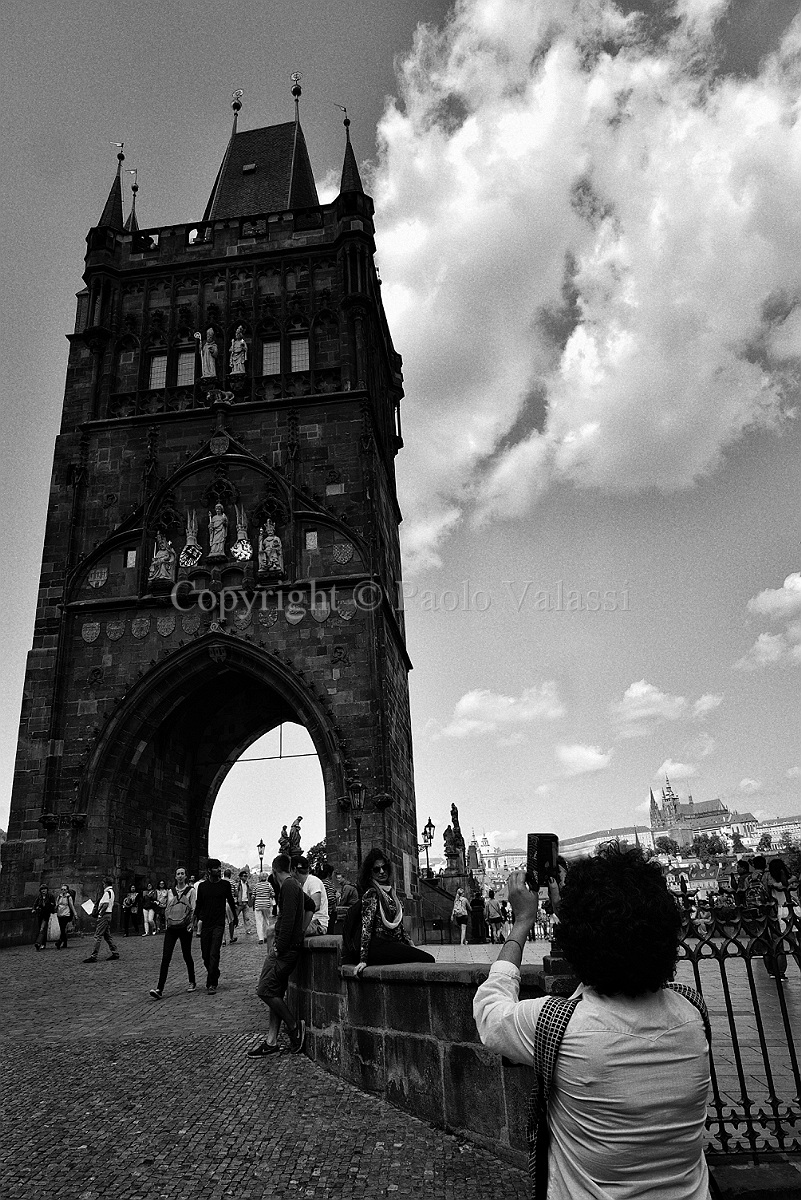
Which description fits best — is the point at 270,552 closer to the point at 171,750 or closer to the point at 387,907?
the point at 171,750

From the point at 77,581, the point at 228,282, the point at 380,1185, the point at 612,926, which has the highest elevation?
the point at 228,282

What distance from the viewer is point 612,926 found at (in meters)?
1.83

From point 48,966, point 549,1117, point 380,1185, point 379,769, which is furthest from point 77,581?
point 549,1117

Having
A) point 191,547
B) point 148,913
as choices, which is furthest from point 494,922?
point 191,547

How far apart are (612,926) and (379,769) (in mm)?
17832

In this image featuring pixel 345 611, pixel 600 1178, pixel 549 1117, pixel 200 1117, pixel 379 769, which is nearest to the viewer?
pixel 600 1178

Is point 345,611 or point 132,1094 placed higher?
point 345,611

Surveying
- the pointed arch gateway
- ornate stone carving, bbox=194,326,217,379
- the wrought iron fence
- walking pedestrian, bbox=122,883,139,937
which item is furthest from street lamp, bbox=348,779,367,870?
ornate stone carving, bbox=194,326,217,379

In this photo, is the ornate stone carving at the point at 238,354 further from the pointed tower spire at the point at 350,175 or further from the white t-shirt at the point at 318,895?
the white t-shirt at the point at 318,895

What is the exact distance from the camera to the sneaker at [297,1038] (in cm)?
645

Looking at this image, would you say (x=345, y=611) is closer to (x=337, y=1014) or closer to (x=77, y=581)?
(x=77, y=581)

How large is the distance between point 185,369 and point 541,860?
2432 cm

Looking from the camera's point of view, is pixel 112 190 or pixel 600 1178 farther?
pixel 112 190

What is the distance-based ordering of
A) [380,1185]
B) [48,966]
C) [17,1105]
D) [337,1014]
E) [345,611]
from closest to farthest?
[380,1185] → [17,1105] → [337,1014] → [48,966] → [345,611]
